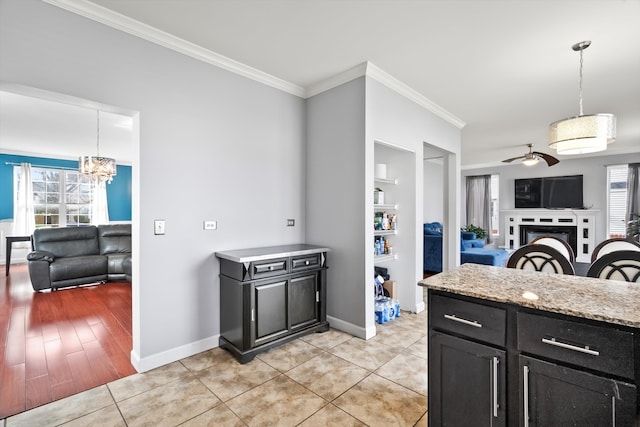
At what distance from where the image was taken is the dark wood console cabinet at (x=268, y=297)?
259cm

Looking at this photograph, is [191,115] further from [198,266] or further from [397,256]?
[397,256]

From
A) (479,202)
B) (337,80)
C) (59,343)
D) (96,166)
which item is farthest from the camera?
(479,202)

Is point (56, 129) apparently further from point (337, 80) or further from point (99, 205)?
point (337, 80)

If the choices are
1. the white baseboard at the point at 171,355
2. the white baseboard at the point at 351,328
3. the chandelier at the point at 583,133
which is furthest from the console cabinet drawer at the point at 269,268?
the chandelier at the point at 583,133

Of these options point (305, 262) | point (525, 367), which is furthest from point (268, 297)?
point (525, 367)

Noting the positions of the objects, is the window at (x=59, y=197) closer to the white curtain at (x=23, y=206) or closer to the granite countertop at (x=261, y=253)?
the white curtain at (x=23, y=206)

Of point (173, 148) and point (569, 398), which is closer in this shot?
point (569, 398)

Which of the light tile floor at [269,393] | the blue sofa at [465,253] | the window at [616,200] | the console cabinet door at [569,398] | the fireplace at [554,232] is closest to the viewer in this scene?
the console cabinet door at [569,398]

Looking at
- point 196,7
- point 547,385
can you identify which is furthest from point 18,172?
point 547,385

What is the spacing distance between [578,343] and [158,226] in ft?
8.99

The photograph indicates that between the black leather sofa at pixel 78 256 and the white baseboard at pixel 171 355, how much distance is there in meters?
3.28

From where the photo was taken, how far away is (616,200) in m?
7.36

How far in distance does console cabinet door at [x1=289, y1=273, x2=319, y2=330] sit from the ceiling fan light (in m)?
2.47

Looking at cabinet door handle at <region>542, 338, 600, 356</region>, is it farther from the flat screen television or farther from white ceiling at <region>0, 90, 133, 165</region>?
the flat screen television
